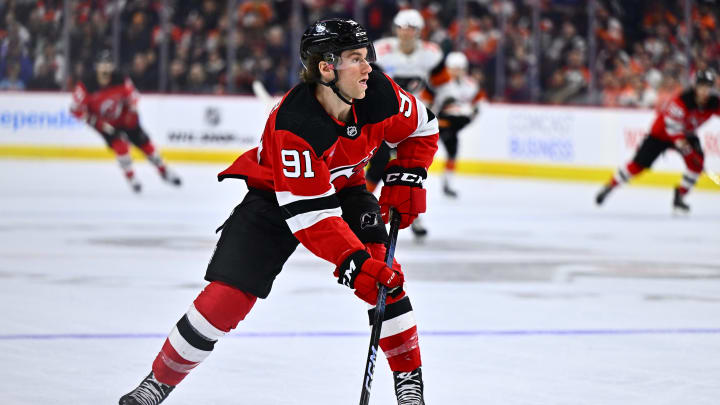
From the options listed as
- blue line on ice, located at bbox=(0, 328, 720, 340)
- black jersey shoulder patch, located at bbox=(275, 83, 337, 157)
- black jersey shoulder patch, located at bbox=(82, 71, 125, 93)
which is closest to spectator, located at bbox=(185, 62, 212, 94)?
black jersey shoulder patch, located at bbox=(82, 71, 125, 93)

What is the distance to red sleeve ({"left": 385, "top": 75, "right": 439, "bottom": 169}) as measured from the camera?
3342mm

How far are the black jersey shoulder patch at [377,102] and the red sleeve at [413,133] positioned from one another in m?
0.05

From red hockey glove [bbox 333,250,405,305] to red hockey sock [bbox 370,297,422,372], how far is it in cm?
22

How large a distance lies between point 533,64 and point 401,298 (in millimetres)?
11216

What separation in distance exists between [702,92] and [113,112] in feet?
18.4

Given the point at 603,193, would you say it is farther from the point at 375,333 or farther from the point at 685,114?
the point at 375,333

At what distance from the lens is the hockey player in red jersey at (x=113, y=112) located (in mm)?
12070

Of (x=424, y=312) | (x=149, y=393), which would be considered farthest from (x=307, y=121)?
(x=424, y=312)

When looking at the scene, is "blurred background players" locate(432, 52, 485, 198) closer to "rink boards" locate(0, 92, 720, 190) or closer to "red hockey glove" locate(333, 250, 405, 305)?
"rink boards" locate(0, 92, 720, 190)

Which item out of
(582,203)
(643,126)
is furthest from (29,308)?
(643,126)

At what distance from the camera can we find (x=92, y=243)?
767 centimetres

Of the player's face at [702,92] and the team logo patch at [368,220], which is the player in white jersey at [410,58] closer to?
the player's face at [702,92]

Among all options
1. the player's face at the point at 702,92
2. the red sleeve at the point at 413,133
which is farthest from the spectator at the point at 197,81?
the red sleeve at the point at 413,133

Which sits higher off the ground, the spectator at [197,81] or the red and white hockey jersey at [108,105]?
the red and white hockey jersey at [108,105]
